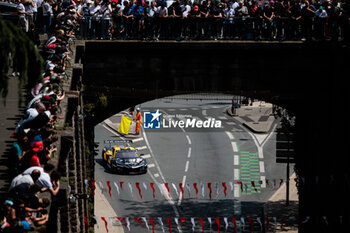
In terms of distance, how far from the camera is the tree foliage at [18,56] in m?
11.4

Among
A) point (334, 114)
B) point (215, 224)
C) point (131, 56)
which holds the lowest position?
point (215, 224)

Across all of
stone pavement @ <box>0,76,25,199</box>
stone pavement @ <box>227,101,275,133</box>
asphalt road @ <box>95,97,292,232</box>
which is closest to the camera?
stone pavement @ <box>0,76,25,199</box>

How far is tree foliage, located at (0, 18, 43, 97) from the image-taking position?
11.4 metres

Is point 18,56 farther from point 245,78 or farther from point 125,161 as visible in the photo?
point 125,161

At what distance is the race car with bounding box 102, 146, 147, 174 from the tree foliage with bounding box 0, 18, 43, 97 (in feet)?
126

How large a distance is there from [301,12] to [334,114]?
390 cm

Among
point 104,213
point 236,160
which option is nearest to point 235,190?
point 236,160

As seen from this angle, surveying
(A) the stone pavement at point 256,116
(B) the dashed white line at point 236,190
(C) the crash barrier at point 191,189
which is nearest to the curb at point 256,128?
(A) the stone pavement at point 256,116

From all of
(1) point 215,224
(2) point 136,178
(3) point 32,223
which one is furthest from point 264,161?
(3) point 32,223

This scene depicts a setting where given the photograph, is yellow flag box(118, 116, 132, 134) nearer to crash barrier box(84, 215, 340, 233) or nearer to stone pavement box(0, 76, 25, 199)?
crash barrier box(84, 215, 340, 233)

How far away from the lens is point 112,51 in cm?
3300

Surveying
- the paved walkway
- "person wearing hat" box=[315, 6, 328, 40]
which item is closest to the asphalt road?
the paved walkway

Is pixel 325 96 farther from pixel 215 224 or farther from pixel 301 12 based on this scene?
pixel 215 224

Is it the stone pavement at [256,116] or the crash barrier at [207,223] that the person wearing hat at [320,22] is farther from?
the stone pavement at [256,116]
